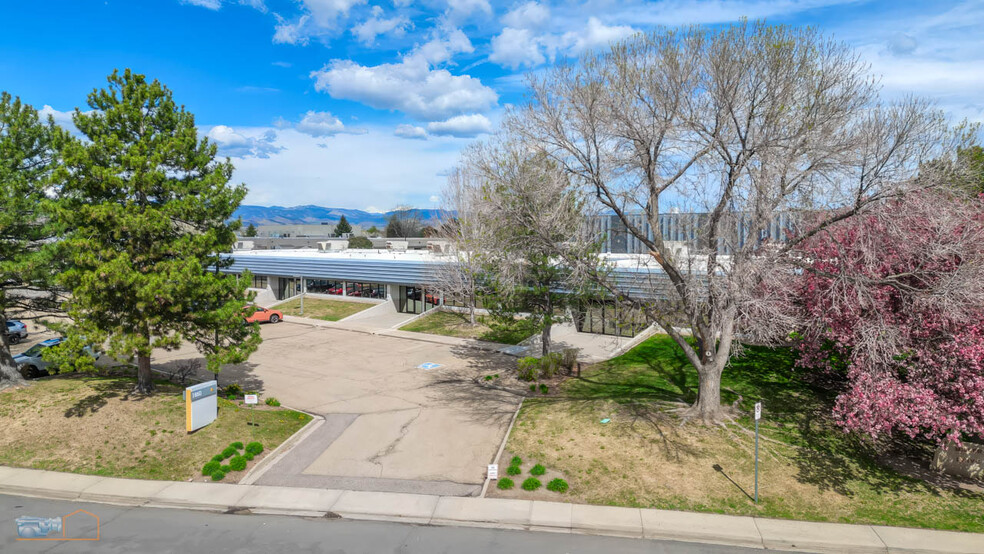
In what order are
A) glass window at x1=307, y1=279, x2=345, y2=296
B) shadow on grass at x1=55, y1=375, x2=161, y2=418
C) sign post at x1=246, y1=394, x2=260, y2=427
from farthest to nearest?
glass window at x1=307, y1=279, x2=345, y2=296
shadow on grass at x1=55, y1=375, x2=161, y2=418
sign post at x1=246, y1=394, x2=260, y2=427

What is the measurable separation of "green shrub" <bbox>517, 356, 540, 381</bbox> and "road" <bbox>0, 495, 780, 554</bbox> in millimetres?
11161

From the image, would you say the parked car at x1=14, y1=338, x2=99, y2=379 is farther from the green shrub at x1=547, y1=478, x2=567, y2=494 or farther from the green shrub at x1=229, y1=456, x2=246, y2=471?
Result: the green shrub at x1=547, y1=478, x2=567, y2=494

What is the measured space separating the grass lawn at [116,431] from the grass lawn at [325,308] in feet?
60.6

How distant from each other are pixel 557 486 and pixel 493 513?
1748mm

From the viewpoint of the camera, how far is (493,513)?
37.9 feet

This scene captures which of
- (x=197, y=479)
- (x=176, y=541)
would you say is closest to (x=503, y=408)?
(x=197, y=479)

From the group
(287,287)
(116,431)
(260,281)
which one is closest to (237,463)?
(116,431)

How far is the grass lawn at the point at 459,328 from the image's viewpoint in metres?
30.4

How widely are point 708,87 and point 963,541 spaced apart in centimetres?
1075

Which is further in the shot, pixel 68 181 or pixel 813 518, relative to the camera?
pixel 68 181

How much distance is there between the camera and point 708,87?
45.8 feet

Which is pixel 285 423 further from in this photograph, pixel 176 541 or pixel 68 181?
pixel 68 181

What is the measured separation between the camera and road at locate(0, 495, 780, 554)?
1027 centimetres

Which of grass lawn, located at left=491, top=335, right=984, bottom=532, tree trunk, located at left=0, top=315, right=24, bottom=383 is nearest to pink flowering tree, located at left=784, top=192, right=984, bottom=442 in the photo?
grass lawn, located at left=491, top=335, right=984, bottom=532
